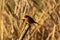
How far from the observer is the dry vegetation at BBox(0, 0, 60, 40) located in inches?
90.2

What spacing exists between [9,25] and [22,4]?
29cm

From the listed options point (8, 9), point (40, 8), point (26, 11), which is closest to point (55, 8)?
point (40, 8)

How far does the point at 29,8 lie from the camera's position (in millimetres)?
2447

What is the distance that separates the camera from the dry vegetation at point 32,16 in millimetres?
2291

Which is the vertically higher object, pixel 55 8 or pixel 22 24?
pixel 55 8

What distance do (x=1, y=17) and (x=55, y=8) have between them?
60 centimetres

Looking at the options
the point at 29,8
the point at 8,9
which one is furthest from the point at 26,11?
the point at 8,9

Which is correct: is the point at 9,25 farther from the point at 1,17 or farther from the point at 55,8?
the point at 55,8

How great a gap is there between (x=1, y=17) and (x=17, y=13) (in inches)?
7.1

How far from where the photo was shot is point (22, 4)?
246cm

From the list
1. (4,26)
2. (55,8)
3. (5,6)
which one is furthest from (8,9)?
(55,8)

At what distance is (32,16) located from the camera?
2.38 meters

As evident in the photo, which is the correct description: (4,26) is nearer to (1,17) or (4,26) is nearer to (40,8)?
(1,17)

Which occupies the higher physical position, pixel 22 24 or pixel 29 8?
pixel 29 8
